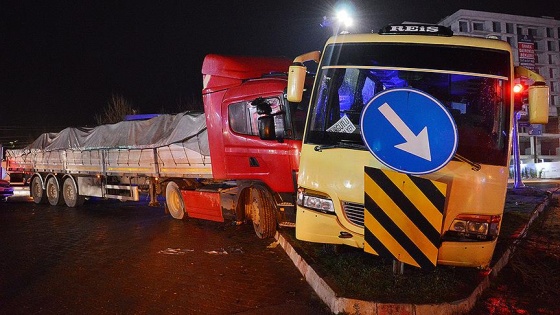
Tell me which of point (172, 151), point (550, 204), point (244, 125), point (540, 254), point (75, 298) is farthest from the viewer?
point (550, 204)

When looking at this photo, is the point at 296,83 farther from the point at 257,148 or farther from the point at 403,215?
the point at 257,148

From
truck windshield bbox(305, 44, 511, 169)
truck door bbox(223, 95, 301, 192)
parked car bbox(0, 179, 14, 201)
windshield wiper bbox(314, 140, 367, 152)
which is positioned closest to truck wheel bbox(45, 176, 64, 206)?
parked car bbox(0, 179, 14, 201)

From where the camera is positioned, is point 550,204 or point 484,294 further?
point 550,204

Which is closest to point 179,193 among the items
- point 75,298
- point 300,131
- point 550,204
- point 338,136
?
point 300,131

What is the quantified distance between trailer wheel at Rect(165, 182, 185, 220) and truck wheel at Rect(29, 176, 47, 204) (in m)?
8.14

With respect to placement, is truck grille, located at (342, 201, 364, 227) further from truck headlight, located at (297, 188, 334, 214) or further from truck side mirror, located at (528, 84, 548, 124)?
truck side mirror, located at (528, 84, 548, 124)

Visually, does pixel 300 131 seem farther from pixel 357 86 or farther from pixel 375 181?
pixel 375 181

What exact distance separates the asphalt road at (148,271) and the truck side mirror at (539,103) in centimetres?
321

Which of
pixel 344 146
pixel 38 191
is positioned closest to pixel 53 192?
pixel 38 191

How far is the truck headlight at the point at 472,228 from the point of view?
15.4 ft

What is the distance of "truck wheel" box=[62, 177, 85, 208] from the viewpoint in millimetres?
15966

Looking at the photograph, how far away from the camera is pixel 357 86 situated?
17.3 feet

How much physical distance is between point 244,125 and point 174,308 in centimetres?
434

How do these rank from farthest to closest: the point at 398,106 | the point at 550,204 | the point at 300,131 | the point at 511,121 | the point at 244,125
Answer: the point at 550,204
the point at 244,125
the point at 300,131
the point at 511,121
the point at 398,106
